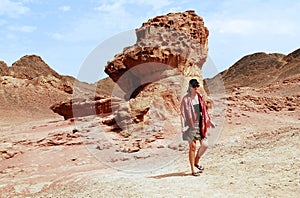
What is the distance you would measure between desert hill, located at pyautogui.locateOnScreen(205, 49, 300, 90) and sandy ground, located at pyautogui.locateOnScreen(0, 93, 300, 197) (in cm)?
3808

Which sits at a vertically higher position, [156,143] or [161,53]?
[161,53]

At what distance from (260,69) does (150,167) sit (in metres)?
52.0

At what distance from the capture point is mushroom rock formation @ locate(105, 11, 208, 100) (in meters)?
14.1

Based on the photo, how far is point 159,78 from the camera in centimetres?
1401

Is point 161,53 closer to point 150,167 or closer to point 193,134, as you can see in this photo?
point 150,167

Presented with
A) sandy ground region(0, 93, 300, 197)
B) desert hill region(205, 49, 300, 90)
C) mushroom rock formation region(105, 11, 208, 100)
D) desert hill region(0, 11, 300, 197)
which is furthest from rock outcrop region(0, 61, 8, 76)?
sandy ground region(0, 93, 300, 197)

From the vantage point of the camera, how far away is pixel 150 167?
7.36 metres

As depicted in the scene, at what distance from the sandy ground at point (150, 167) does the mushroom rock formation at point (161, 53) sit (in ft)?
11.3

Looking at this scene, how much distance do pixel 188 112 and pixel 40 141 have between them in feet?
20.2

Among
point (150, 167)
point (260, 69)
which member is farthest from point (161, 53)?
point (260, 69)

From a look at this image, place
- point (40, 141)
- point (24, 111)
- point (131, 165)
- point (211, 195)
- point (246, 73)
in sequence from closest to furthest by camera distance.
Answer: point (211, 195)
point (131, 165)
point (40, 141)
point (24, 111)
point (246, 73)

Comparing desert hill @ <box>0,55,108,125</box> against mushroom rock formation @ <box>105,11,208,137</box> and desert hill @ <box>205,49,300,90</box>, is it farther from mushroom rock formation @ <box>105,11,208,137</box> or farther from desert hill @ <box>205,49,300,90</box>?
desert hill @ <box>205,49,300,90</box>

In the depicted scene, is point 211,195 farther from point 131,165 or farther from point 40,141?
point 40,141

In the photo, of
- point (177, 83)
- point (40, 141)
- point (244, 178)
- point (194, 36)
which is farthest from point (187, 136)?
point (194, 36)
